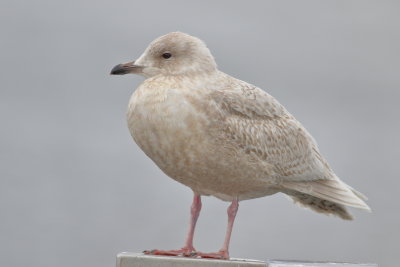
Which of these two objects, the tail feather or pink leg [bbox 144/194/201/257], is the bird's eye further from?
the tail feather

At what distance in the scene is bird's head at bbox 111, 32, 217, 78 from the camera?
12328 millimetres

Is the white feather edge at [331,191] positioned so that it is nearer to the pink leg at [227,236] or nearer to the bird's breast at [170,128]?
the pink leg at [227,236]

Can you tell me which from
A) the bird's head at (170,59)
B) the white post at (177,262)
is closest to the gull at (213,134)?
the bird's head at (170,59)

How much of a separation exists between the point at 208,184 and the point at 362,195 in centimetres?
310

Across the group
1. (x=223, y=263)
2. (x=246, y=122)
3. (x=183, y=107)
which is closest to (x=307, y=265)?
(x=223, y=263)

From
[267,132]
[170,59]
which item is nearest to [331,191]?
[267,132]

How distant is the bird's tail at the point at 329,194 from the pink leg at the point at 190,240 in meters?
1.38

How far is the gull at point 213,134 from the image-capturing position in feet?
38.4

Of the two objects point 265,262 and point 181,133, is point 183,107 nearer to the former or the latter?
point 181,133

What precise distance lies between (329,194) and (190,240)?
231 centimetres

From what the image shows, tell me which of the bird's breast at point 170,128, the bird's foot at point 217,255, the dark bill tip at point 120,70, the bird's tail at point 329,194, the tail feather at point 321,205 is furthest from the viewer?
the tail feather at point 321,205

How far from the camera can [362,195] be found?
1378 cm

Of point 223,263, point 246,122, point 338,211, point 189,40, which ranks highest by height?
point 189,40

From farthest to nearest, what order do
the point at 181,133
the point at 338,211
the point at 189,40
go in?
the point at 338,211, the point at 189,40, the point at 181,133
